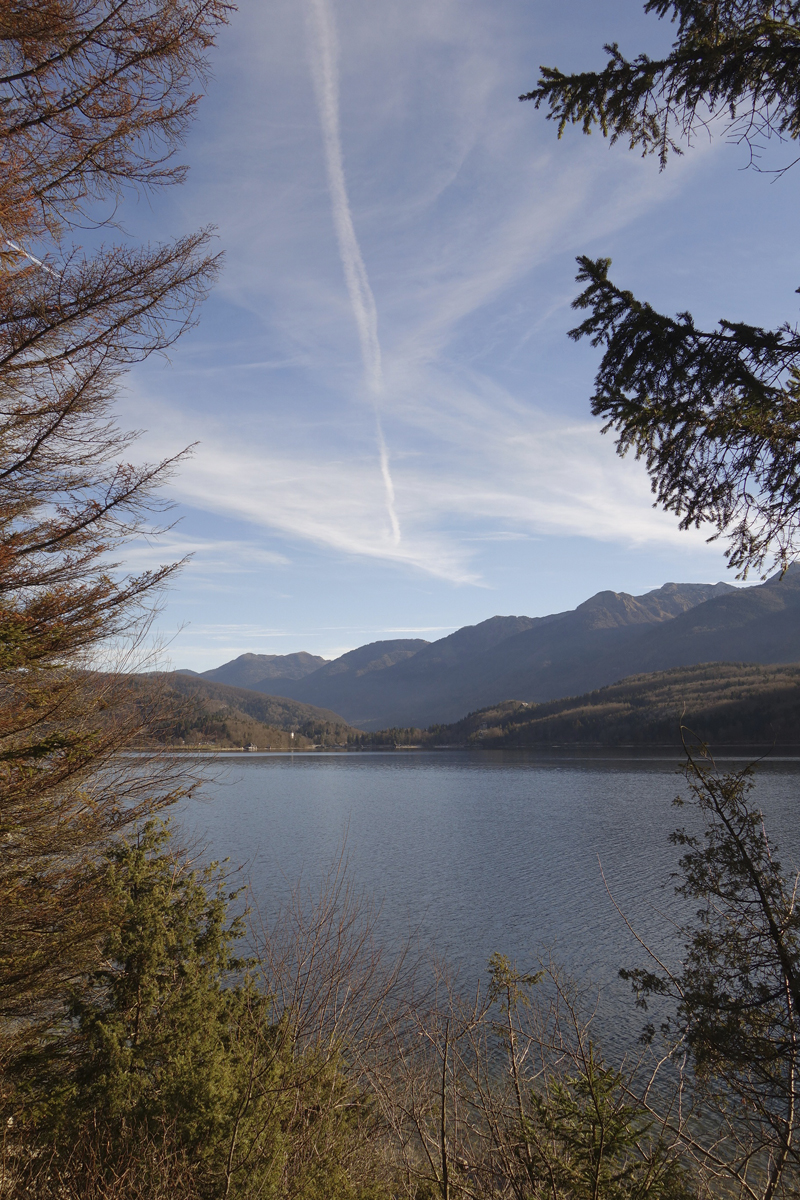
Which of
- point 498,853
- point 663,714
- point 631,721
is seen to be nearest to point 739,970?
point 498,853

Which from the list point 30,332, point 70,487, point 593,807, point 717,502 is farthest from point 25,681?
point 593,807

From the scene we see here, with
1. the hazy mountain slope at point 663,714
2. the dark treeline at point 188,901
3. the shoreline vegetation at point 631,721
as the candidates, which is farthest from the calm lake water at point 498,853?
the hazy mountain slope at point 663,714

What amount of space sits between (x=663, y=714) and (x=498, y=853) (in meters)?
104

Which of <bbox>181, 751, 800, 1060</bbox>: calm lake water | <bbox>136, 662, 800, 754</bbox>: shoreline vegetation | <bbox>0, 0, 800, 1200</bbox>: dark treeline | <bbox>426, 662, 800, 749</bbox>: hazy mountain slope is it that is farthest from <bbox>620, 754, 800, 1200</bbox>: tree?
<bbox>426, 662, 800, 749</bbox>: hazy mountain slope

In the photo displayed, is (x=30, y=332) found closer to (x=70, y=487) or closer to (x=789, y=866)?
(x=70, y=487)

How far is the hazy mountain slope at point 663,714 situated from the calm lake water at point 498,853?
2999cm

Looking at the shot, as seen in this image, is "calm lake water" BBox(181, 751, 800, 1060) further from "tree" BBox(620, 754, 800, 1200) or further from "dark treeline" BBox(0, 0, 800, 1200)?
A: "tree" BBox(620, 754, 800, 1200)

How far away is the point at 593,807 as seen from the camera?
49.4m

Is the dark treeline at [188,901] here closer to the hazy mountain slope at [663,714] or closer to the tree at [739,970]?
the tree at [739,970]

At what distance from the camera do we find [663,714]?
5017 inches

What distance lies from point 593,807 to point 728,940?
48.0 meters

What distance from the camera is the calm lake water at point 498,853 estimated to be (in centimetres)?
1920

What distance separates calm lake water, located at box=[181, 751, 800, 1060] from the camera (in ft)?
63.0

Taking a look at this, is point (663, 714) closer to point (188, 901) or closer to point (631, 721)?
point (631, 721)
